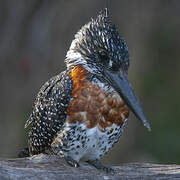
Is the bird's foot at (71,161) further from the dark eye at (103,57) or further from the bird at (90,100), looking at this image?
the dark eye at (103,57)

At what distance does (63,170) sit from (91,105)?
0.64 m

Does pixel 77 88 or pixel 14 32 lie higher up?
pixel 14 32

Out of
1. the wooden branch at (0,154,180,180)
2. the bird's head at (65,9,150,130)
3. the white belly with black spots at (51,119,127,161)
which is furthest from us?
the white belly with black spots at (51,119,127,161)

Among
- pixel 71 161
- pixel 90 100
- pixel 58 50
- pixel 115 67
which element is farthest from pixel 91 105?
pixel 58 50

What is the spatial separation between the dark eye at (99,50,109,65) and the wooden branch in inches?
39.3

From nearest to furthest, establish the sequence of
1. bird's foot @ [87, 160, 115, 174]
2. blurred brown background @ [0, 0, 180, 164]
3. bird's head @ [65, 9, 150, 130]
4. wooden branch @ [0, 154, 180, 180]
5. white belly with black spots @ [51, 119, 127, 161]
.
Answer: wooden branch @ [0, 154, 180, 180] → bird's head @ [65, 9, 150, 130] → white belly with black spots @ [51, 119, 127, 161] → bird's foot @ [87, 160, 115, 174] → blurred brown background @ [0, 0, 180, 164]

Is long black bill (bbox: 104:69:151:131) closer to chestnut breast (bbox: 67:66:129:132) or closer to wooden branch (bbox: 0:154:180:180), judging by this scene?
chestnut breast (bbox: 67:66:129:132)

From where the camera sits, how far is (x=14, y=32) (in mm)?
8023

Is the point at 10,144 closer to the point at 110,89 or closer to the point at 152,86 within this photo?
the point at 152,86

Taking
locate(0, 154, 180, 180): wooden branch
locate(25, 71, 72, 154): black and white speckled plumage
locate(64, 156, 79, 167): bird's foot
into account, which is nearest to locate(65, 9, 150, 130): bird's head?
locate(25, 71, 72, 154): black and white speckled plumage

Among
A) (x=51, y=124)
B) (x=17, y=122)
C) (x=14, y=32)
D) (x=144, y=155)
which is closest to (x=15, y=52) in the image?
(x=14, y=32)

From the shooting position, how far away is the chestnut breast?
4250 mm

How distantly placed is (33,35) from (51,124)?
393 centimetres

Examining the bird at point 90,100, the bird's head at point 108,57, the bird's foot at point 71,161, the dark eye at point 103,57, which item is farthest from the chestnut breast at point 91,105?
the bird's foot at point 71,161
